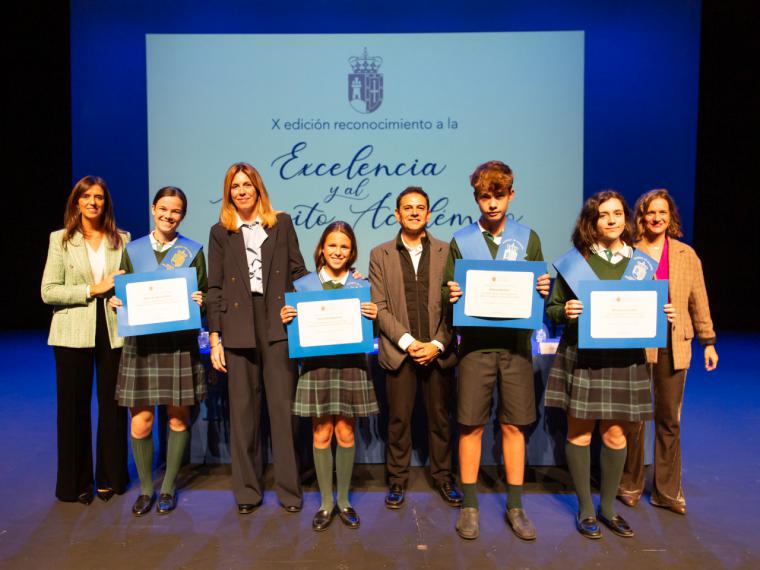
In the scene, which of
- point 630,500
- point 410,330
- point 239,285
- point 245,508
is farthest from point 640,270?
point 245,508

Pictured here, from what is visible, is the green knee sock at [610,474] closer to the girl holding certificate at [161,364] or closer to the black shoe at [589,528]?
the black shoe at [589,528]

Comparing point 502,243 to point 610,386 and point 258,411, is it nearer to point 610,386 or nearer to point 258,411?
point 610,386

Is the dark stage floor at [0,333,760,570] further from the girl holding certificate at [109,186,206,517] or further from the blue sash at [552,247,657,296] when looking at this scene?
the blue sash at [552,247,657,296]

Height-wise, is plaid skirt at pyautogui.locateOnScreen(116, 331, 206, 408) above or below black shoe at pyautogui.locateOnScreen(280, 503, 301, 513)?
above

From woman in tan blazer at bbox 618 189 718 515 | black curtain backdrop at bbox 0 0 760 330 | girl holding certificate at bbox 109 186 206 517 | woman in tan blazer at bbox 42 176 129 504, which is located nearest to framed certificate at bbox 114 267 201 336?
girl holding certificate at bbox 109 186 206 517

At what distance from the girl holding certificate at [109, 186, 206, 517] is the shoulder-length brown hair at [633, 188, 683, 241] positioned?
2.06 meters

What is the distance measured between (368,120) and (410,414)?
2.97 meters

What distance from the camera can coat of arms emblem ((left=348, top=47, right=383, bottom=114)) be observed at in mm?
5043

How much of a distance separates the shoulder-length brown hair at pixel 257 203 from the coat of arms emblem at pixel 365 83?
260 cm

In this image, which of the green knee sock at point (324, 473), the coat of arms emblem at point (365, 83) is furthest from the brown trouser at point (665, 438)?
the coat of arms emblem at point (365, 83)

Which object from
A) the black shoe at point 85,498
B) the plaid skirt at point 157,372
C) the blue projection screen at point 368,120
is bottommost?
the black shoe at point 85,498

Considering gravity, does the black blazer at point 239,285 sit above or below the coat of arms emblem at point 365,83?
below

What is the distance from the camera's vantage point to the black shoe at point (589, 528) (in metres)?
2.50

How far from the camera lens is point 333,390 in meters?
2.65
